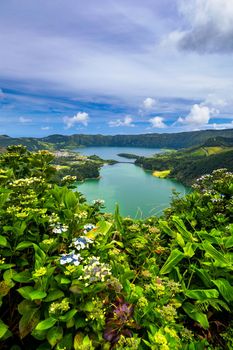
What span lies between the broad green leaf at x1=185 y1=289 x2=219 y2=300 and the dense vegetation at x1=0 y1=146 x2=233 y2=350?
0.01 m

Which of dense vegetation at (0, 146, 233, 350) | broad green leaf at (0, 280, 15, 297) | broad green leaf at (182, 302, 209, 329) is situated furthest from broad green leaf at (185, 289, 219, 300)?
broad green leaf at (0, 280, 15, 297)

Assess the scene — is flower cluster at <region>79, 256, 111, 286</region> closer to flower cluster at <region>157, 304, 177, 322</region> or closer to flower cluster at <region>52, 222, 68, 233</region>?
flower cluster at <region>52, 222, 68, 233</region>

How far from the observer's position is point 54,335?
85.8 inches

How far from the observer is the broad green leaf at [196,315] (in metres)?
2.87

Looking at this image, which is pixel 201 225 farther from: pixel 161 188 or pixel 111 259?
pixel 161 188

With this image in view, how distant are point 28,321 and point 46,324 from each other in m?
0.24

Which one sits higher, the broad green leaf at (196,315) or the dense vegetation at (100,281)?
the dense vegetation at (100,281)

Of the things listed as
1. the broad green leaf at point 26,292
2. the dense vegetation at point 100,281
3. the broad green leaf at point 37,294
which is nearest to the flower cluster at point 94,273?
the dense vegetation at point 100,281

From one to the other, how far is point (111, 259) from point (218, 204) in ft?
7.97

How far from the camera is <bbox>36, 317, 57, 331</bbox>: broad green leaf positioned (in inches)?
82.4

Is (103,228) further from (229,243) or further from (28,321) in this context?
(229,243)

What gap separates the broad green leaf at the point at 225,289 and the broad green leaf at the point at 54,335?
1.80 meters

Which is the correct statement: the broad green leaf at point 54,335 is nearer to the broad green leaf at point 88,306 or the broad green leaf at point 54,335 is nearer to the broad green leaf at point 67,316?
the broad green leaf at point 67,316

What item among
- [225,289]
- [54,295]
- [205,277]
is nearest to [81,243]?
[54,295]
